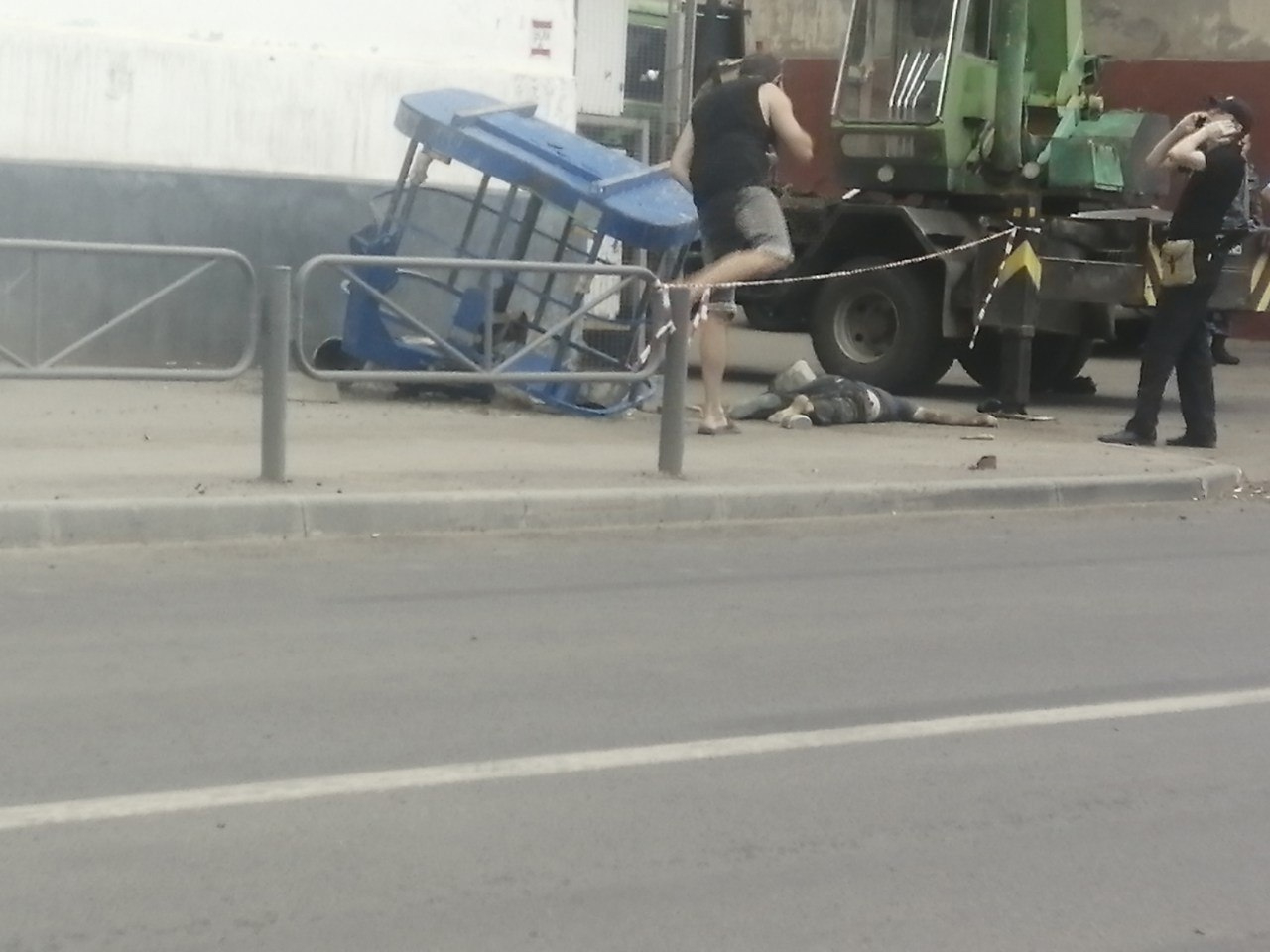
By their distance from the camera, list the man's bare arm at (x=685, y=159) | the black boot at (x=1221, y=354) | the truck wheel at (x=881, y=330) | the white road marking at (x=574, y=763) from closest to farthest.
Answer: the white road marking at (x=574, y=763)
the man's bare arm at (x=685, y=159)
the truck wheel at (x=881, y=330)
the black boot at (x=1221, y=354)

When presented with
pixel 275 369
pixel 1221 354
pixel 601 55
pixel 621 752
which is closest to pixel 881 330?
pixel 601 55

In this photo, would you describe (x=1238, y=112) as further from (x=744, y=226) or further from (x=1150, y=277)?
(x=744, y=226)

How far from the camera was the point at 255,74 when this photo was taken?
14.5 meters

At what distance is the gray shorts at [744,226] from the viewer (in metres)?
12.1

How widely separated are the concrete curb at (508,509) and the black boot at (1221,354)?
902cm

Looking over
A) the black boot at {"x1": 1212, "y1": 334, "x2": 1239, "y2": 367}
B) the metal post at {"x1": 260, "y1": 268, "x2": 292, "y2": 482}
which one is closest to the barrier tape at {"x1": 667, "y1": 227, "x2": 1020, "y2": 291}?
the black boot at {"x1": 1212, "y1": 334, "x2": 1239, "y2": 367}

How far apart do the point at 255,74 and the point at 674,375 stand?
5.62m

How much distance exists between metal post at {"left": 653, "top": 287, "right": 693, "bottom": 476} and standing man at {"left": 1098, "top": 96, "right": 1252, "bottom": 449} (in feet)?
12.2

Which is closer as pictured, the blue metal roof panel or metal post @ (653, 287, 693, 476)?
metal post @ (653, 287, 693, 476)

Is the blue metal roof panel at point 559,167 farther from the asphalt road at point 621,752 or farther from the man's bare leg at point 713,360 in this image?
the asphalt road at point 621,752

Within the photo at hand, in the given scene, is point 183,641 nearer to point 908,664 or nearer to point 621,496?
point 908,664

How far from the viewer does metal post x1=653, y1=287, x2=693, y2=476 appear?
9.99m

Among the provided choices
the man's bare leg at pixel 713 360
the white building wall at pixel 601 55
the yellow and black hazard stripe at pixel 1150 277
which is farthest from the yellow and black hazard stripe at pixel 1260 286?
the white building wall at pixel 601 55

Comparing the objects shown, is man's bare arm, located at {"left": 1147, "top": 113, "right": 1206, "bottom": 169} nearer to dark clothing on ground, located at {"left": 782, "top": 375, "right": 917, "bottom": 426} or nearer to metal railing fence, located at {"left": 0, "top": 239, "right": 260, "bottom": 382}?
dark clothing on ground, located at {"left": 782, "top": 375, "right": 917, "bottom": 426}
